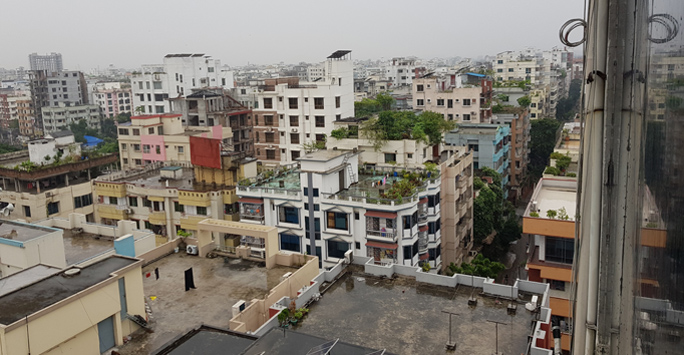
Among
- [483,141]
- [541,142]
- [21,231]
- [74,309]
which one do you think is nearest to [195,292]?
[74,309]

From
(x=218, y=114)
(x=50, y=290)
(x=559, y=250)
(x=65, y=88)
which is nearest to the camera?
(x=50, y=290)

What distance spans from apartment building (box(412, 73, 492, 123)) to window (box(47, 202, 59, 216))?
1425 inches

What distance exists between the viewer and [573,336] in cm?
437

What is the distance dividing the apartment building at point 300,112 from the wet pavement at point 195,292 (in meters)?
24.9

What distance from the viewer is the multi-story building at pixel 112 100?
4616 inches

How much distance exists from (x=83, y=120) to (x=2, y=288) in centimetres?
9459

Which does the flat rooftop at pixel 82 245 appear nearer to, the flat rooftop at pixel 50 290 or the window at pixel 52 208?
the window at pixel 52 208

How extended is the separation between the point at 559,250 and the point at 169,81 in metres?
72.6

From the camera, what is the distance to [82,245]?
91.2 ft

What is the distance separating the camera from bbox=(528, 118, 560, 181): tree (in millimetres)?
66688

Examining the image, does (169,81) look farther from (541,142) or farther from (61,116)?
(541,142)

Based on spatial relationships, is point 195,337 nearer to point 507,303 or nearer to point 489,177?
point 507,303

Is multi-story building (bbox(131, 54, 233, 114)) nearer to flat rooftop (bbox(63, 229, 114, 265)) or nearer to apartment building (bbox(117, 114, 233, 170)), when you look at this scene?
apartment building (bbox(117, 114, 233, 170))

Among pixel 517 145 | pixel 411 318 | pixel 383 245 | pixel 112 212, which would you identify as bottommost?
pixel 383 245
